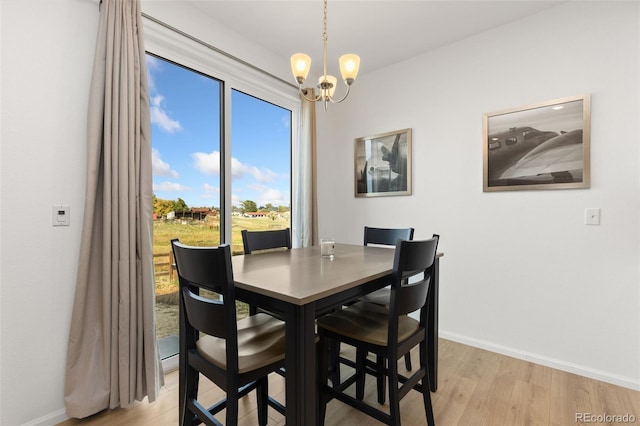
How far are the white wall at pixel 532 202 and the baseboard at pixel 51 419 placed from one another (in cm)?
273

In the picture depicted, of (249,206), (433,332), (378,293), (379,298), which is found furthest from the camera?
(249,206)

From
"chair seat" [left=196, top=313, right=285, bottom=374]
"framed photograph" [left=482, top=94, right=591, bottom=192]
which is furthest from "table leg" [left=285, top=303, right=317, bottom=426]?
"framed photograph" [left=482, top=94, right=591, bottom=192]

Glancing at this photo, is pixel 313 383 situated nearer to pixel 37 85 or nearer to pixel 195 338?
pixel 195 338

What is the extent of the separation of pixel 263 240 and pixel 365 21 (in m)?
1.90

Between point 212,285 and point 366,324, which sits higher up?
point 212,285

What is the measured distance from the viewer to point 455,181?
267 cm

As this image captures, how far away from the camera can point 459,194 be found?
8.68 ft

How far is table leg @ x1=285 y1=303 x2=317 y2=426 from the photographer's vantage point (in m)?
1.03

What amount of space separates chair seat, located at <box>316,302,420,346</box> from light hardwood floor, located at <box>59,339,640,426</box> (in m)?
0.56

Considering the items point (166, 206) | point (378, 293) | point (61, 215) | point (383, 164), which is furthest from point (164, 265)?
point (383, 164)

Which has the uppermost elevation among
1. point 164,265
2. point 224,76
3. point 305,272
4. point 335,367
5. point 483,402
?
point 224,76

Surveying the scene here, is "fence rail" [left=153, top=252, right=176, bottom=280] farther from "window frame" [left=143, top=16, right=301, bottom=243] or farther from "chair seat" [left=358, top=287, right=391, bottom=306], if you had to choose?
"chair seat" [left=358, top=287, right=391, bottom=306]

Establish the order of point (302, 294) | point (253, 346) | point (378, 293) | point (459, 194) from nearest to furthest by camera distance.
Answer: point (302, 294) → point (253, 346) → point (378, 293) → point (459, 194)

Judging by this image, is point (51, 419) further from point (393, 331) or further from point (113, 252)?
point (393, 331)
